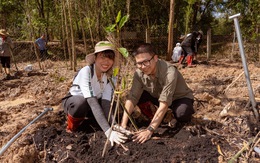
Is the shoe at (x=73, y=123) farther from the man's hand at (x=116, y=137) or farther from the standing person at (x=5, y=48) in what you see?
the standing person at (x=5, y=48)

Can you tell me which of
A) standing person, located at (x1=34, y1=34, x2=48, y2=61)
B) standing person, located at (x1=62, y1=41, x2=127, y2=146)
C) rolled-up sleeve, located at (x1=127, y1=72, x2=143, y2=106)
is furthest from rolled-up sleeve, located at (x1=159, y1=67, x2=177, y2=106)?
standing person, located at (x1=34, y1=34, x2=48, y2=61)

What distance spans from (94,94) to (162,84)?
63cm

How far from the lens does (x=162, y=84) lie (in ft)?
7.73

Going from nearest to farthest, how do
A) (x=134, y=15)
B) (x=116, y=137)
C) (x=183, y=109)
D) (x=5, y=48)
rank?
(x=116, y=137), (x=183, y=109), (x=5, y=48), (x=134, y=15)

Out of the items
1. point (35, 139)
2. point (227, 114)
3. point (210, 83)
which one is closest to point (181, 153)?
point (227, 114)

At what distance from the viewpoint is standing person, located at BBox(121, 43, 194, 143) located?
218cm

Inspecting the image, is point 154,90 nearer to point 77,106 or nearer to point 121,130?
point 121,130

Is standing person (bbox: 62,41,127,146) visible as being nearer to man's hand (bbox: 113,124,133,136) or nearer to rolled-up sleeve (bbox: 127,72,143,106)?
man's hand (bbox: 113,124,133,136)

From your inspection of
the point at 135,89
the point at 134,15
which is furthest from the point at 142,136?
the point at 134,15

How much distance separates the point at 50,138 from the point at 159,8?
37.9 feet

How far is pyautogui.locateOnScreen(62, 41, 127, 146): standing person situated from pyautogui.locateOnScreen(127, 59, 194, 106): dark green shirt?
260 mm

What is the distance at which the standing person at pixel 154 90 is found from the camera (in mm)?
2180

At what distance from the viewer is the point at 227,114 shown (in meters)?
2.80

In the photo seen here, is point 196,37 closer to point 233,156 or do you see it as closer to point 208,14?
point 233,156
